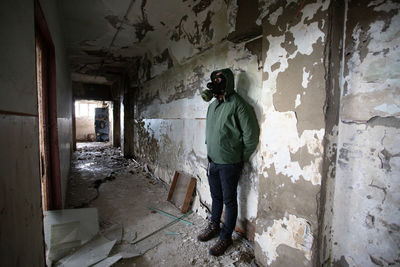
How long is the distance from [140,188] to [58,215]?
1570mm

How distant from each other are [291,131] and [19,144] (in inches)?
57.7

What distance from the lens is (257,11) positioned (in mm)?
1519

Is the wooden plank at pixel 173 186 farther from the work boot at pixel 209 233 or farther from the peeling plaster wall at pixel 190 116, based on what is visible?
the work boot at pixel 209 233

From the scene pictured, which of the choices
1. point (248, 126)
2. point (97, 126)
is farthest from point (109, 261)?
point (97, 126)

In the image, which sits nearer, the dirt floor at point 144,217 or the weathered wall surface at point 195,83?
the dirt floor at point 144,217

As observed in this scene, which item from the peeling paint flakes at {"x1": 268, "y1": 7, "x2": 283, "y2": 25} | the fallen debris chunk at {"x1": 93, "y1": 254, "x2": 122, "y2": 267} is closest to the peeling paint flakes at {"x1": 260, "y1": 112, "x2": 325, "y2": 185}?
the peeling paint flakes at {"x1": 268, "y1": 7, "x2": 283, "y2": 25}

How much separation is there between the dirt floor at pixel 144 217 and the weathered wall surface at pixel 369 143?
835 millimetres

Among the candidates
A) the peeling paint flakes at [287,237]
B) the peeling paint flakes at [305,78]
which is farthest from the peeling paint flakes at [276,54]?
the peeling paint flakes at [287,237]

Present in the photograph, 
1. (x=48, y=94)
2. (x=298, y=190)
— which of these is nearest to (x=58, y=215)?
(x=48, y=94)

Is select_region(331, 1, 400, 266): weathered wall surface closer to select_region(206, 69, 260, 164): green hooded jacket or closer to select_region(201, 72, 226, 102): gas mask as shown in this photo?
select_region(206, 69, 260, 164): green hooded jacket

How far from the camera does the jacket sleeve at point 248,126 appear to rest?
1607 mm

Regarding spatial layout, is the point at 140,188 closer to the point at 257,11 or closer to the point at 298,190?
the point at 298,190

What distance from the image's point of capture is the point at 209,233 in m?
1.91

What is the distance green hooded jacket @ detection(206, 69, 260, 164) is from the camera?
5.33 feet
